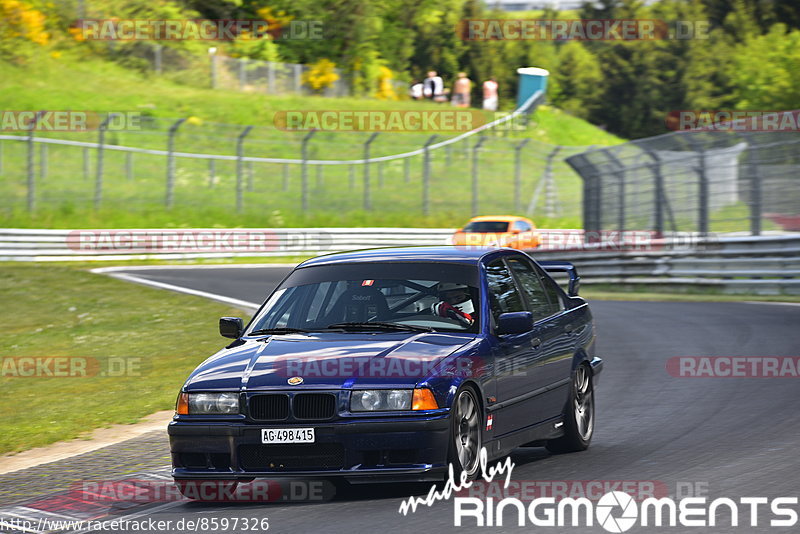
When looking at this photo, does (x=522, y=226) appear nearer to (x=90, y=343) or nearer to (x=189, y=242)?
(x=189, y=242)

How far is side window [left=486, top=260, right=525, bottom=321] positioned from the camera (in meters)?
8.09

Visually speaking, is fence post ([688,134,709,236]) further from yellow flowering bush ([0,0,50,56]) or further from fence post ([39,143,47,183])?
yellow flowering bush ([0,0,50,56])

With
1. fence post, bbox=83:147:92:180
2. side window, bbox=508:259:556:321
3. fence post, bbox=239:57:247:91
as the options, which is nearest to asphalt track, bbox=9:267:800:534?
side window, bbox=508:259:556:321

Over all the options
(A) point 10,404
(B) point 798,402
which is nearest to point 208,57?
(A) point 10,404

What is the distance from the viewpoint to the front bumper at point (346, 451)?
22.3 ft

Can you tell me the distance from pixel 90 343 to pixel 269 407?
1157 cm

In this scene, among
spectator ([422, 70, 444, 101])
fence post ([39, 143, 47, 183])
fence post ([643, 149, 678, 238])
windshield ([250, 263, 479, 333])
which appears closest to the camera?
windshield ([250, 263, 479, 333])

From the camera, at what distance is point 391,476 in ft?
22.4

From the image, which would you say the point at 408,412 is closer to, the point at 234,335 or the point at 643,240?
the point at 234,335

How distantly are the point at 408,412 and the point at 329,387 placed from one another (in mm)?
440

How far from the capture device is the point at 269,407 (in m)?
→ 6.93

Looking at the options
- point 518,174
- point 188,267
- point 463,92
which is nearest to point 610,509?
point 188,267

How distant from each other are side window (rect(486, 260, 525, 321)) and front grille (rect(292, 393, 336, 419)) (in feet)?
4.92

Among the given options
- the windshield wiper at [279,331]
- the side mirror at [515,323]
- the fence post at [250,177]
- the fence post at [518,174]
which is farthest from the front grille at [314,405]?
the fence post at [250,177]
